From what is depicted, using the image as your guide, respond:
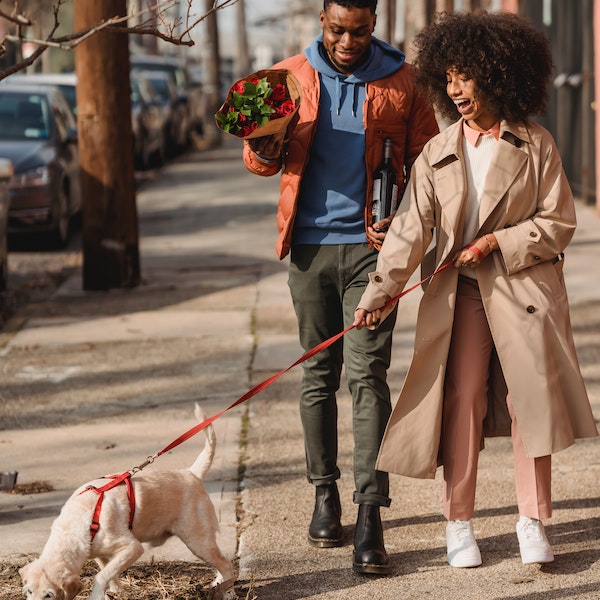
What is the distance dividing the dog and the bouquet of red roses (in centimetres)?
107

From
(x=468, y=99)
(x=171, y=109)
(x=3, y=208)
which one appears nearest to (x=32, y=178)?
(x=3, y=208)

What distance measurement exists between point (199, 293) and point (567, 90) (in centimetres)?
792

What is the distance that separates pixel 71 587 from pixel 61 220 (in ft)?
32.2

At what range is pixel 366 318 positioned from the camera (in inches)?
172

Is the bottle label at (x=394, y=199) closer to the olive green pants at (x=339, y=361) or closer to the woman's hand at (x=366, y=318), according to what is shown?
the olive green pants at (x=339, y=361)

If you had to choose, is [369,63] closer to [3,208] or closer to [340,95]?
[340,95]

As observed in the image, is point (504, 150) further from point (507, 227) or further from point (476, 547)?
point (476, 547)

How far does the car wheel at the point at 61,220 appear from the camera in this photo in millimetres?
12914

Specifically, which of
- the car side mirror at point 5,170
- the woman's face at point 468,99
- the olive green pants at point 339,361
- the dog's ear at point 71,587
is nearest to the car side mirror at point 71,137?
the car side mirror at point 5,170

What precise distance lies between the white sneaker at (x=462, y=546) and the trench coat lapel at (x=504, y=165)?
3.74 feet

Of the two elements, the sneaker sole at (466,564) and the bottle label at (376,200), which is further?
the bottle label at (376,200)

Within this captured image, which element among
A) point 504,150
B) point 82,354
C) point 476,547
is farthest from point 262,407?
point 504,150

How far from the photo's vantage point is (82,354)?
8141 mm

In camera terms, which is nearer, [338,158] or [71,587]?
[71,587]
